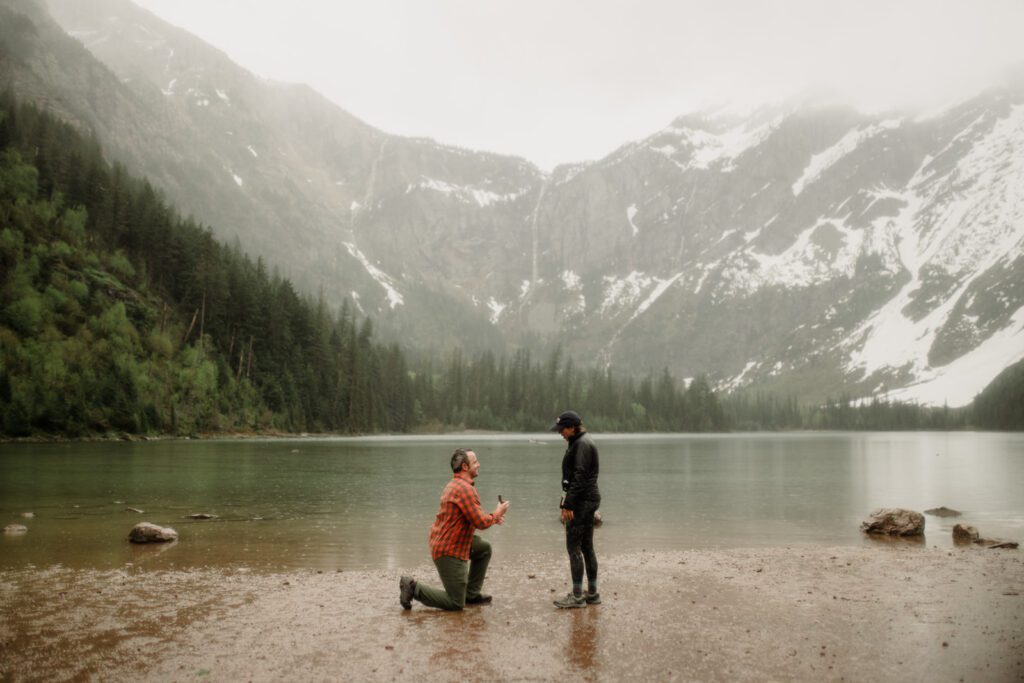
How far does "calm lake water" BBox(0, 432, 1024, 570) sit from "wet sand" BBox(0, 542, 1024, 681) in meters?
3.59

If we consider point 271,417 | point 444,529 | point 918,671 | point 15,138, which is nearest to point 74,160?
point 15,138

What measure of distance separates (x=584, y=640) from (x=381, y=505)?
2351 centimetres

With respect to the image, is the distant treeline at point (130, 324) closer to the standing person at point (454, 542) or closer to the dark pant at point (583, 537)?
the standing person at point (454, 542)

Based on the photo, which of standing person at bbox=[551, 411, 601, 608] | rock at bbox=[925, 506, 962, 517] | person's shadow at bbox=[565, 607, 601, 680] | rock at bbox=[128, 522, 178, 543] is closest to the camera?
person's shadow at bbox=[565, 607, 601, 680]

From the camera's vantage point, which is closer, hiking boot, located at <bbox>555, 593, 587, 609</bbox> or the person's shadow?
the person's shadow

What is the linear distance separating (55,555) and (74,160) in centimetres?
12244

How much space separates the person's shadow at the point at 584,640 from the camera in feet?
35.7

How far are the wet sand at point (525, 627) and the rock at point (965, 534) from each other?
584cm

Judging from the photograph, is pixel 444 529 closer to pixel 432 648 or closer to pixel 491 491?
pixel 432 648

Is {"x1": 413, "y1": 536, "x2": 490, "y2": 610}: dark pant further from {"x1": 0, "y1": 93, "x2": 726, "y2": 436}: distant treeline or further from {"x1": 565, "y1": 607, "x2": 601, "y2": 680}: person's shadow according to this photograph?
{"x1": 0, "y1": 93, "x2": 726, "y2": 436}: distant treeline

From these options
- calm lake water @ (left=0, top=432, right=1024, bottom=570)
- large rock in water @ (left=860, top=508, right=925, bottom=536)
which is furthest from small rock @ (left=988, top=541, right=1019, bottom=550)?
large rock in water @ (left=860, top=508, right=925, bottom=536)

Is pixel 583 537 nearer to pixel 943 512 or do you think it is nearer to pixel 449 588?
pixel 449 588

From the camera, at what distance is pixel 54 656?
1066cm

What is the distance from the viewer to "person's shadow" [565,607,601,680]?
10.9m
